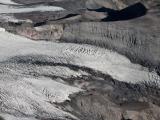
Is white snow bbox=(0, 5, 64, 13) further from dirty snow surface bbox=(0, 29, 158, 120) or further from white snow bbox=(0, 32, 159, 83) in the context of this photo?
white snow bbox=(0, 32, 159, 83)

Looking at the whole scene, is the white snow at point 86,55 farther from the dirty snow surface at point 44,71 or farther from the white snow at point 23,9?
the white snow at point 23,9

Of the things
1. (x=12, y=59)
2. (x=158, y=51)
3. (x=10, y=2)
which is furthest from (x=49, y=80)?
(x=10, y=2)

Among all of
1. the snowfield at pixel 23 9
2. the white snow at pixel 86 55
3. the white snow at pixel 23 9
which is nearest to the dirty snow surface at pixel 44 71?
the white snow at pixel 86 55

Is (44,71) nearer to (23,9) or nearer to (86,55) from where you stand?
(86,55)

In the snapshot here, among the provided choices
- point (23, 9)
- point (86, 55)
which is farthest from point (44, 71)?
point (23, 9)

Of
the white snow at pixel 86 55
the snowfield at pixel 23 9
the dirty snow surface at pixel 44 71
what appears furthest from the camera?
the snowfield at pixel 23 9

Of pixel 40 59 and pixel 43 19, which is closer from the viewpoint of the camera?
pixel 40 59

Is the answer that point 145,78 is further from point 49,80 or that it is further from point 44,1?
point 44,1

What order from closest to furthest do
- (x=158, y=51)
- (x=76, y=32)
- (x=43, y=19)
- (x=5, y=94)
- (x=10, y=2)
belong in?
(x=5, y=94)
(x=158, y=51)
(x=76, y=32)
(x=43, y=19)
(x=10, y=2)
